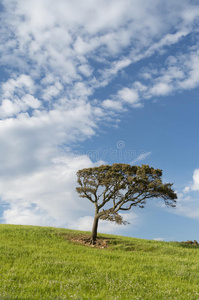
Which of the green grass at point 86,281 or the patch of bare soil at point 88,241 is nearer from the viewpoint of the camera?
the green grass at point 86,281

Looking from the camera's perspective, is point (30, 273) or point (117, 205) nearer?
point (30, 273)

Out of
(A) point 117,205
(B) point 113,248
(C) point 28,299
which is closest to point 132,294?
(C) point 28,299

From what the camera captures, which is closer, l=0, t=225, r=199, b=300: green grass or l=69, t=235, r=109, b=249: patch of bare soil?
l=0, t=225, r=199, b=300: green grass

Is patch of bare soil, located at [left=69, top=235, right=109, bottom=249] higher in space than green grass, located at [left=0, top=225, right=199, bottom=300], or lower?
higher

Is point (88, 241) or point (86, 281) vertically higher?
point (88, 241)

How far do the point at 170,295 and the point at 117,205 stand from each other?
24.1 meters

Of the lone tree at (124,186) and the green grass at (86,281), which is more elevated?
the lone tree at (124,186)

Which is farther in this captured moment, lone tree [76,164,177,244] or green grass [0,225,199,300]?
lone tree [76,164,177,244]

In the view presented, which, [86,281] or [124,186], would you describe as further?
[124,186]

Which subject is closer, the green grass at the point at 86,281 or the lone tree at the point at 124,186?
the green grass at the point at 86,281

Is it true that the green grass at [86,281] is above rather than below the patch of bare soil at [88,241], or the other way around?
below

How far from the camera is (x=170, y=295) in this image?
470 inches

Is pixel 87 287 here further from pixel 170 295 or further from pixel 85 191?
pixel 85 191

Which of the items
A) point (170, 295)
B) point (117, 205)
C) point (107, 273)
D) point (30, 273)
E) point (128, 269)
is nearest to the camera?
point (170, 295)
